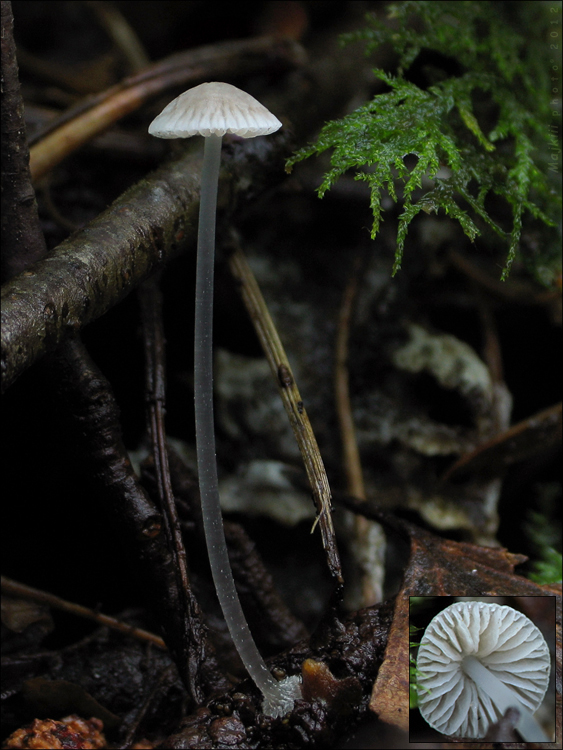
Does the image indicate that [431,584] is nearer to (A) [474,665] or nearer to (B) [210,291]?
(A) [474,665]

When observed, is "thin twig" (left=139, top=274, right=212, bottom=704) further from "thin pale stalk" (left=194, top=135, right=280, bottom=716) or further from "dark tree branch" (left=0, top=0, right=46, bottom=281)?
"dark tree branch" (left=0, top=0, right=46, bottom=281)

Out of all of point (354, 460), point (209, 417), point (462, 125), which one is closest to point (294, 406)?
point (209, 417)

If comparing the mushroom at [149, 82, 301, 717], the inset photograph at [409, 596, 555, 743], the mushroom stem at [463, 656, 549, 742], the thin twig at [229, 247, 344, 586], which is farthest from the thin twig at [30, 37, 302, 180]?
the mushroom stem at [463, 656, 549, 742]

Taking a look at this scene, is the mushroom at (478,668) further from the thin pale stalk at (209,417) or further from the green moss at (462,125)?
the green moss at (462,125)

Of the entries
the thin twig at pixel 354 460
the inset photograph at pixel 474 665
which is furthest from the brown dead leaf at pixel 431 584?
the thin twig at pixel 354 460

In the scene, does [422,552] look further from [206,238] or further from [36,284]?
[36,284]

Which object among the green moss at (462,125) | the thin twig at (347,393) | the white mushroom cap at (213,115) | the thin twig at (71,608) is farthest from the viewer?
the thin twig at (347,393)

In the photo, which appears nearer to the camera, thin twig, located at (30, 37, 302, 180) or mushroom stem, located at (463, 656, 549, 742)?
mushroom stem, located at (463, 656, 549, 742)
